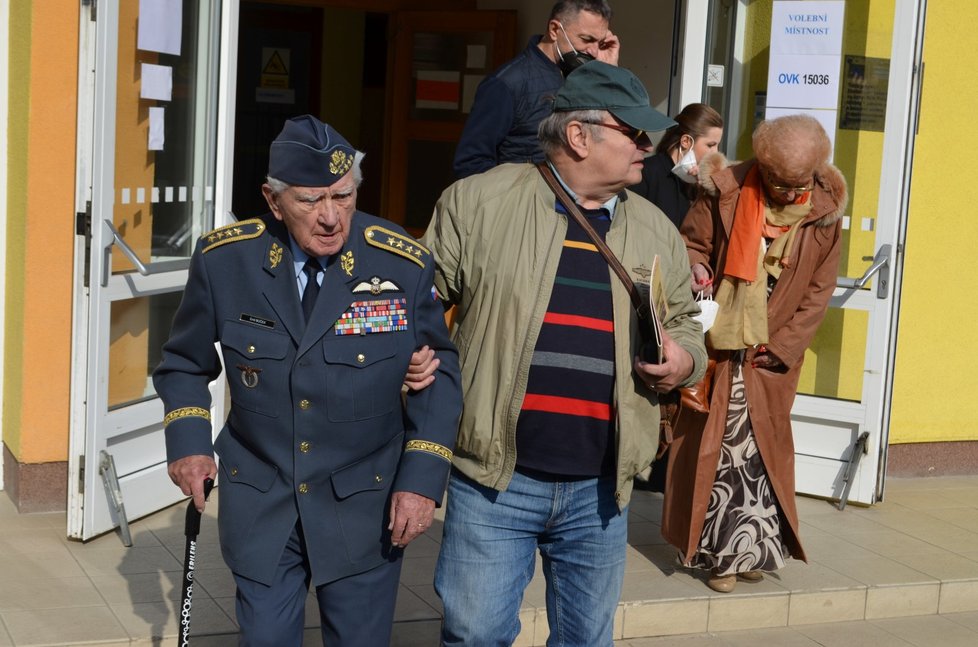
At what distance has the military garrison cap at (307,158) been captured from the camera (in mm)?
2973

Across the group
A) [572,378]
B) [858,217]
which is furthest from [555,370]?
[858,217]

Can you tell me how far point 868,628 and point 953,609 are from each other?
0.52m

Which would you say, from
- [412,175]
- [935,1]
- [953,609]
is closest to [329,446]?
[953,609]

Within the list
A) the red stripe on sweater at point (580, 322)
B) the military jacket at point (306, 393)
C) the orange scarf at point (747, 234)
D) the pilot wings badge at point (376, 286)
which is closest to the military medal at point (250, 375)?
the military jacket at point (306, 393)

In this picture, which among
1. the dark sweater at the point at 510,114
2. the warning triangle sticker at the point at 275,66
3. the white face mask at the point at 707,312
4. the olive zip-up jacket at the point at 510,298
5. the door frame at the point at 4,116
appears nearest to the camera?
the olive zip-up jacket at the point at 510,298

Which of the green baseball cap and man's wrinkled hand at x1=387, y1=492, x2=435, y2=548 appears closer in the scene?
man's wrinkled hand at x1=387, y1=492, x2=435, y2=548

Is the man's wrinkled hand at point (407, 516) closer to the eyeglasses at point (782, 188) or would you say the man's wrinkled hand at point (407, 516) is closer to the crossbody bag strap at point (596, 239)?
the crossbody bag strap at point (596, 239)

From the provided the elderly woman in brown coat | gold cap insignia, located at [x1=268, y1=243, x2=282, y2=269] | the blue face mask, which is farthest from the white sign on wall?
gold cap insignia, located at [x1=268, y1=243, x2=282, y2=269]

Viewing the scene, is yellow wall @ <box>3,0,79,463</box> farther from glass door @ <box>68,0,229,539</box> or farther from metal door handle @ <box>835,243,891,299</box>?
metal door handle @ <box>835,243,891,299</box>

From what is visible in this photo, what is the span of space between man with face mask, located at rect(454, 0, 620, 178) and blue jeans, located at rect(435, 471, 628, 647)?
5.43ft

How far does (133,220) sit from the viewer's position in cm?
523

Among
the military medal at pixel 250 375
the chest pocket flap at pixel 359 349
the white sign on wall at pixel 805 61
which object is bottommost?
the military medal at pixel 250 375

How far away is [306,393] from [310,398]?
0.02m

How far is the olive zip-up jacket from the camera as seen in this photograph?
332 centimetres
